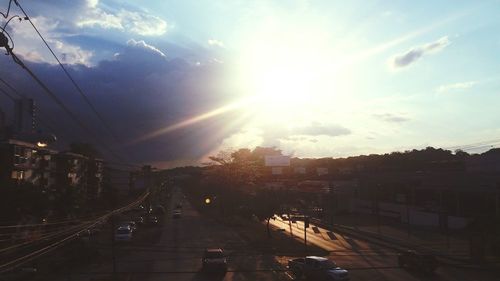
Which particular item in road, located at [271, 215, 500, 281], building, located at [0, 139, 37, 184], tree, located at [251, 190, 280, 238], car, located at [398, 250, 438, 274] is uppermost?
building, located at [0, 139, 37, 184]

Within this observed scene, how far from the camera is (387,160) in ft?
534

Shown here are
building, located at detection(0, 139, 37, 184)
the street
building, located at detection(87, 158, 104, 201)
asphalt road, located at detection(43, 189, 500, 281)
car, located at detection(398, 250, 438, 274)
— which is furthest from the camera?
building, located at detection(87, 158, 104, 201)

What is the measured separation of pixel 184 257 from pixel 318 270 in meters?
15.1

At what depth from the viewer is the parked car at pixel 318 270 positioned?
29845 mm

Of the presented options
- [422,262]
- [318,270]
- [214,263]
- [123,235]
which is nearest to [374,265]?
[422,262]

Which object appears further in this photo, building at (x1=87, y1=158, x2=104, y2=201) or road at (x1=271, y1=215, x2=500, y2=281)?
building at (x1=87, y1=158, x2=104, y2=201)

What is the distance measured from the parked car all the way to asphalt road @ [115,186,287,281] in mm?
1245

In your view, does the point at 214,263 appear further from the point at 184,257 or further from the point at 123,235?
the point at 123,235

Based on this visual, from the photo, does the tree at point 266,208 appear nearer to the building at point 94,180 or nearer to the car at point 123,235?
the car at point 123,235

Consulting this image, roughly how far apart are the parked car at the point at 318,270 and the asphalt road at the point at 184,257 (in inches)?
49.0

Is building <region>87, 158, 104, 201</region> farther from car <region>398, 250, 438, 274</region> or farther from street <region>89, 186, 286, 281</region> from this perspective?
car <region>398, 250, 438, 274</region>

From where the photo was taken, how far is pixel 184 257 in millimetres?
41625

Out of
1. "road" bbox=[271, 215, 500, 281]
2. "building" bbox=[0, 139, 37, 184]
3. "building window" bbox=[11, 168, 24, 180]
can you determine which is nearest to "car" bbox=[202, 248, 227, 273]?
"road" bbox=[271, 215, 500, 281]

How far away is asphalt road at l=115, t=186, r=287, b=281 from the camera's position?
33250 millimetres
